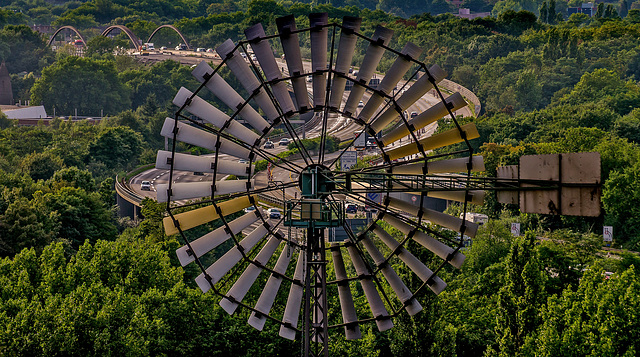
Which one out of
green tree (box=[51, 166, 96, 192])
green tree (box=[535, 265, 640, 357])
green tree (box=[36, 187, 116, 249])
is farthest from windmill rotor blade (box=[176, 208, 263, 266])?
green tree (box=[51, 166, 96, 192])

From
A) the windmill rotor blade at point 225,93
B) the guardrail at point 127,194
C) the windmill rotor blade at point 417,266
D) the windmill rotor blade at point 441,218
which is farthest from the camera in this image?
the guardrail at point 127,194

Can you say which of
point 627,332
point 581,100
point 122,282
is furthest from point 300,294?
point 581,100

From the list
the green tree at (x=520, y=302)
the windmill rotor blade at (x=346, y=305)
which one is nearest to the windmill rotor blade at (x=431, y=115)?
the windmill rotor blade at (x=346, y=305)

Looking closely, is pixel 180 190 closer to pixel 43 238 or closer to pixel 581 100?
pixel 43 238

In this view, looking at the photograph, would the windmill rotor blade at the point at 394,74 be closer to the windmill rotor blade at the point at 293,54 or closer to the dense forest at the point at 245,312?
the windmill rotor blade at the point at 293,54

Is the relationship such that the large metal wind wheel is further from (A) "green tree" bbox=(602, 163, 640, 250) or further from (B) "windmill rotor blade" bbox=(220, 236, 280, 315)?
(A) "green tree" bbox=(602, 163, 640, 250)
